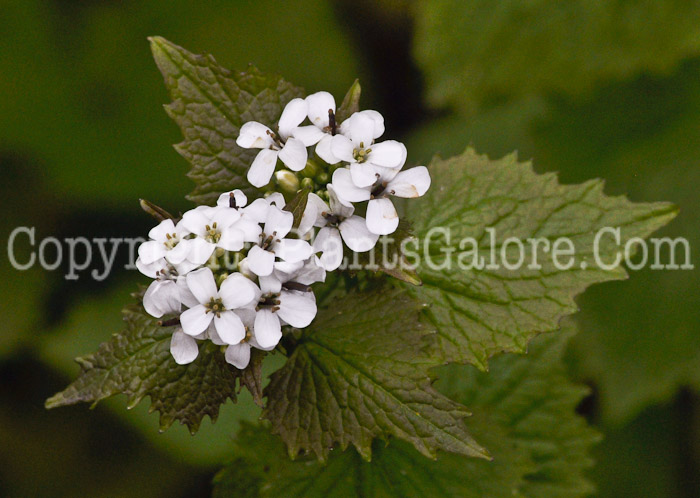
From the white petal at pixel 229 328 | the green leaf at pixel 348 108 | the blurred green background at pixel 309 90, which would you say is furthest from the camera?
the blurred green background at pixel 309 90

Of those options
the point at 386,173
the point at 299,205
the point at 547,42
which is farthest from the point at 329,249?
the point at 547,42

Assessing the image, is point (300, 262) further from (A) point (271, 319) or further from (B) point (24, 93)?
(B) point (24, 93)

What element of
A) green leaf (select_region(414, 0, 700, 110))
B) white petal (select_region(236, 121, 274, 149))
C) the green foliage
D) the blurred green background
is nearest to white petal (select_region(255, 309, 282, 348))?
white petal (select_region(236, 121, 274, 149))

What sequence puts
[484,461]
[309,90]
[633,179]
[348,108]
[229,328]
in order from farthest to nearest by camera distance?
[309,90] < [633,179] < [484,461] < [348,108] < [229,328]

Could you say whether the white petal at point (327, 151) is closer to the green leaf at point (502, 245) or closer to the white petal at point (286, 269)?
the white petal at point (286, 269)

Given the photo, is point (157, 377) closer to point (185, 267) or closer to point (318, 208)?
point (185, 267)

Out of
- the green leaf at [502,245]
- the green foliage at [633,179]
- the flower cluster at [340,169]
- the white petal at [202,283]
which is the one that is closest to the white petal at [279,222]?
the flower cluster at [340,169]

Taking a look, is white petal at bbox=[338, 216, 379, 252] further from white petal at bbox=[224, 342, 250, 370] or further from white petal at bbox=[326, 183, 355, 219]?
white petal at bbox=[224, 342, 250, 370]
